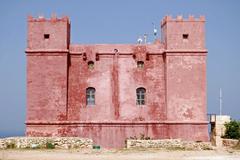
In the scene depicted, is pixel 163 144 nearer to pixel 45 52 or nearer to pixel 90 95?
pixel 90 95

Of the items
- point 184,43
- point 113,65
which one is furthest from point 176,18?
point 113,65

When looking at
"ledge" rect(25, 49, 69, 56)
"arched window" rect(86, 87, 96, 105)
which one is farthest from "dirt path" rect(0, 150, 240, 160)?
"ledge" rect(25, 49, 69, 56)

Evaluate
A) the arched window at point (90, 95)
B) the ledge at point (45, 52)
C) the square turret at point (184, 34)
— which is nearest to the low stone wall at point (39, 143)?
the arched window at point (90, 95)

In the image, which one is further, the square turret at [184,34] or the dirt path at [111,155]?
the square turret at [184,34]

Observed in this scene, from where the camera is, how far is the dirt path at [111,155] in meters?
29.2

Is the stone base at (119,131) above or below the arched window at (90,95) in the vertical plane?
below

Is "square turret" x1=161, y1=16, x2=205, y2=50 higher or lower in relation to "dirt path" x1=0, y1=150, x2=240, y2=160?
higher

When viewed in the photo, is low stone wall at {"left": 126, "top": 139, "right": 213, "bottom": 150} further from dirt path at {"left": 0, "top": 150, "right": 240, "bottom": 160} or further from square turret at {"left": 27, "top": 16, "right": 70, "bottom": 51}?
square turret at {"left": 27, "top": 16, "right": 70, "bottom": 51}

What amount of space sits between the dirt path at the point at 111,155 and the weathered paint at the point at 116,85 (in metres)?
8.04

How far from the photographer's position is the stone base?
4125 centimetres

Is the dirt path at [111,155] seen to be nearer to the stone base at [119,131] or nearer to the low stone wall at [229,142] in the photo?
the low stone wall at [229,142]

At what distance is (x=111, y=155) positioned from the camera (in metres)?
30.9

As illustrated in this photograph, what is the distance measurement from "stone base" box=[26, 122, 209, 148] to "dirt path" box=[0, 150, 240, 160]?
7814 millimetres

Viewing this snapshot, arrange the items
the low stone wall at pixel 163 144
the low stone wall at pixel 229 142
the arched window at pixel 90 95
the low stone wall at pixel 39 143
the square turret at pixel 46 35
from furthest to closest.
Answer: the arched window at pixel 90 95 → the square turret at pixel 46 35 → the low stone wall at pixel 229 142 → the low stone wall at pixel 163 144 → the low stone wall at pixel 39 143
